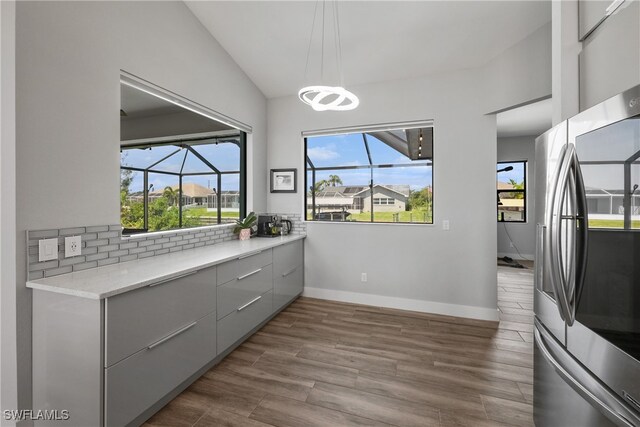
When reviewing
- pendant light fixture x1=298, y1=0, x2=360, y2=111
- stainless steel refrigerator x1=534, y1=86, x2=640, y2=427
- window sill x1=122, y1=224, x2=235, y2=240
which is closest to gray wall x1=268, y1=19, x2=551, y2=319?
pendant light fixture x1=298, y1=0, x2=360, y2=111

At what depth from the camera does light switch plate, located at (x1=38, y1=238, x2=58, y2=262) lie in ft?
5.42

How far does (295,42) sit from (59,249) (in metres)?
2.84

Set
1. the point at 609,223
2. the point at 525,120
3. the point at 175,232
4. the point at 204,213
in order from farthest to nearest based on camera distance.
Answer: the point at 525,120 < the point at 204,213 < the point at 175,232 < the point at 609,223

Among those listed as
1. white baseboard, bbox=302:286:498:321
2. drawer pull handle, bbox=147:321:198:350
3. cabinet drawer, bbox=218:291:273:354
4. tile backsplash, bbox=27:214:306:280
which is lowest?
white baseboard, bbox=302:286:498:321

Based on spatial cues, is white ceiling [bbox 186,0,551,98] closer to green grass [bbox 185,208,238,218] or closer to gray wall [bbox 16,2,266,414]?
gray wall [bbox 16,2,266,414]

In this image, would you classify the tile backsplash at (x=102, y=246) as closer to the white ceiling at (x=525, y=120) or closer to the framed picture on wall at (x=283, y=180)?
the framed picture on wall at (x=283, y=180)

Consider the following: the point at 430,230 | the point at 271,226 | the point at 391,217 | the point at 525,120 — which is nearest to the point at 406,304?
the point at 430,230

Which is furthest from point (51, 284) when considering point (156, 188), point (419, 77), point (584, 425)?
point (419, 77)

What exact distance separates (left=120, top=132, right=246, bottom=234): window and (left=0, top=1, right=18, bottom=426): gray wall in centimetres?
68

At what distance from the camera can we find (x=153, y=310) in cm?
170

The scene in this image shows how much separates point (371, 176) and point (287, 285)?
1.82 meters

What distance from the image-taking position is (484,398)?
1932 mm

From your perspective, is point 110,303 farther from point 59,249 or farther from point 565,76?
point 565,76

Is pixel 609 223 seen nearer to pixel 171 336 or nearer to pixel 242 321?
pixel 171 336
